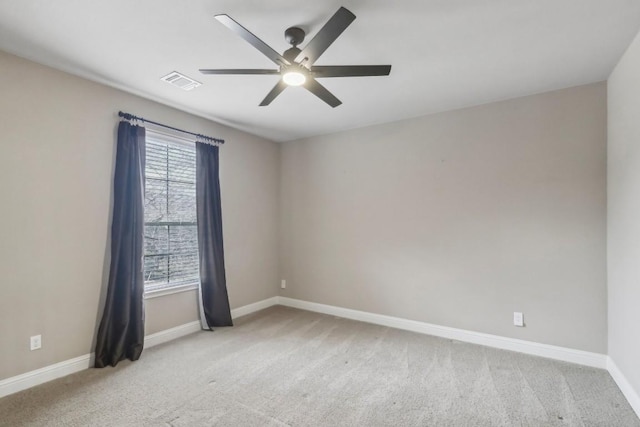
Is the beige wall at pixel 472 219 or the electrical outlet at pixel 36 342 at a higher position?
the beige wall at pixel 472 219

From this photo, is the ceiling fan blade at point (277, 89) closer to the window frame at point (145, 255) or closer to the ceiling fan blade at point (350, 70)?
the ceiling fan blade at point (350, 70)

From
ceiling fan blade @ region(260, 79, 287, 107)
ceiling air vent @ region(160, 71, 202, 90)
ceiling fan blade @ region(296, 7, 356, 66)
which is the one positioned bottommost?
ceiling fan blade @ region(260, 79, 287, 107)

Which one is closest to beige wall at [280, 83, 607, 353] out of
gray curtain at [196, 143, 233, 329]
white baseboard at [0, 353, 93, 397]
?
gray curtain at [196, 143, 233, 329]

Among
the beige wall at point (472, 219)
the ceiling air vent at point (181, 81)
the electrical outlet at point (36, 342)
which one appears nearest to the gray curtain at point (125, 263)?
the electrical outlet at point (36, 342)

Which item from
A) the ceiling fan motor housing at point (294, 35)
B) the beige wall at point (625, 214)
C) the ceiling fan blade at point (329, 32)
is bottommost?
the beige wall at point (625, 214)

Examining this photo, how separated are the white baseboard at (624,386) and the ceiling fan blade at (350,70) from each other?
2.75 metres

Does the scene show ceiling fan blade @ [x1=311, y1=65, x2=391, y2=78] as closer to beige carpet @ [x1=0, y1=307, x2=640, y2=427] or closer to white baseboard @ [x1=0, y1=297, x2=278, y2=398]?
beige carpet @ [x1=0, y1=307, x2=640, y2=427]

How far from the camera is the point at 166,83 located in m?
2.84

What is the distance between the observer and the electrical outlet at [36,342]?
2.43m

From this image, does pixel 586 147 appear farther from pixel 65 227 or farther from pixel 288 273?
pixel 65 227

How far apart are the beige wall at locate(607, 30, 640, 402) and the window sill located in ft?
13.0

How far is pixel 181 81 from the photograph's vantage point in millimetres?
2799

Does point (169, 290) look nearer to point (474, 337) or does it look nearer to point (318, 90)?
point (318, 90)

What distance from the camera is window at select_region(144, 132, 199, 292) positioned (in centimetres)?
329
